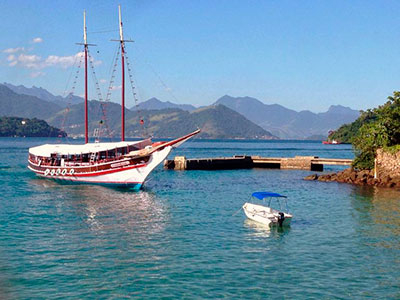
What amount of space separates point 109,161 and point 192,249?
3256cm

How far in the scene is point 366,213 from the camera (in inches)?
1586

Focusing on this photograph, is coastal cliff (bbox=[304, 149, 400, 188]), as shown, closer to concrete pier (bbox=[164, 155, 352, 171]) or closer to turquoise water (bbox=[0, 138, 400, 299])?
turquoise water (bbox=[0, 138, 400, 299])

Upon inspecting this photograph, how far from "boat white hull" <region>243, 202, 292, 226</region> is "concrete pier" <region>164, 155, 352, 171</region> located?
5102 cm

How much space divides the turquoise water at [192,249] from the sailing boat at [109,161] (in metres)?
7.44

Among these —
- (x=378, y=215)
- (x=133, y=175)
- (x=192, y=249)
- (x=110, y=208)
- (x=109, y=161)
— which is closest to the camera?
(x=192, y=249)

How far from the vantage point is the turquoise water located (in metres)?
21.1

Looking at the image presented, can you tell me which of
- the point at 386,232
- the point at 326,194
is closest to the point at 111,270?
the point at 386,232

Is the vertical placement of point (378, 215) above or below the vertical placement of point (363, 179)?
below

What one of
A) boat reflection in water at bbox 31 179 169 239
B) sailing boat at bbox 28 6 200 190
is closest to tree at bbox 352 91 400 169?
sailing boat at bbox 28 6 200 190

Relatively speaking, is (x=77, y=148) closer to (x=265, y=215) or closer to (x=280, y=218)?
(x=265, y=215)

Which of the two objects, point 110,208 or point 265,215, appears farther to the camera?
point 110,208

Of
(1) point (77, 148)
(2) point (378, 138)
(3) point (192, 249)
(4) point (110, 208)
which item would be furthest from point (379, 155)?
(3) point (192, 249)

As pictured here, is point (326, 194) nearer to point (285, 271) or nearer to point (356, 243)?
point (356, 243)

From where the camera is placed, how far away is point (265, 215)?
113ft
